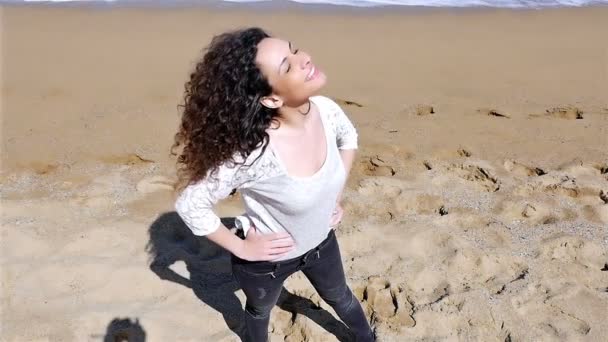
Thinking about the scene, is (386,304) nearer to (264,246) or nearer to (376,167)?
(264,246)

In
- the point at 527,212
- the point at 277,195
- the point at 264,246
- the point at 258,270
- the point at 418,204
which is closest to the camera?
the point at 277,195

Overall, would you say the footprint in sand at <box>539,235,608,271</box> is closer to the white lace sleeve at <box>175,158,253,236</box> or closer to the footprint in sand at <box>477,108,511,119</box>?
the footprint in sand at <box>477,108,511,119</box>

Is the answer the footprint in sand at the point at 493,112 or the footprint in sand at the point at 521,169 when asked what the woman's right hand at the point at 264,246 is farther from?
the footprint in sand at the point at 493,112

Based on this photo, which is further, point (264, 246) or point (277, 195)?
point (264, 246)

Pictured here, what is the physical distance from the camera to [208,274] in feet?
9.73

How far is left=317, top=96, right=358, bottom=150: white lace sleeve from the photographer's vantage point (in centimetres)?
206

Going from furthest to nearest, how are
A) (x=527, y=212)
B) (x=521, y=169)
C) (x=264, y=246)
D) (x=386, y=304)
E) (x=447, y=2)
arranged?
(x=447, y=2)
(x=521, y=169)
(x=527, y=212)
(x=386, y=304)
(x=264, y=246)

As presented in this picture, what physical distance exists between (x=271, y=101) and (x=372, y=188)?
1915mm

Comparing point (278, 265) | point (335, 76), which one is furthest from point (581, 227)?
point (335, 76)

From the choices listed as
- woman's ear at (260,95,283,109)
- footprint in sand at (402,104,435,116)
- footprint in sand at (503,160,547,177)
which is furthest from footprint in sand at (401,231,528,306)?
footprint in sand at (402,104,435,116)

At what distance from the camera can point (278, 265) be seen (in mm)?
2021

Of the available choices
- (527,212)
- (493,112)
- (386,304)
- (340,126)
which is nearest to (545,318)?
(386,304)

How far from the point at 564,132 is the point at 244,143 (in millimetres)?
3197

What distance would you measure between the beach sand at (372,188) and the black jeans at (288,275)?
14.2 inches
